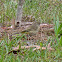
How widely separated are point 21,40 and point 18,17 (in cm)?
87

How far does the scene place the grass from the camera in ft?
7.43

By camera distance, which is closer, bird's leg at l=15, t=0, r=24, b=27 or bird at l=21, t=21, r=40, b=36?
bird at l=21, t=21, r=40, b=36

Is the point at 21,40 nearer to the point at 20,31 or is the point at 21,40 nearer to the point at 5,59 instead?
the point at 20,31

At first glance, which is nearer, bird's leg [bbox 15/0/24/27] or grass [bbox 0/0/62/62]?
grass [bbox 0/0/62/62]

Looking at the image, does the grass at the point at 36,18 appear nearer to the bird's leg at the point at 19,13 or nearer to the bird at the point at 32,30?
the bird at the point at 32,30

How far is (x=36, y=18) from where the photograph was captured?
4641 mm

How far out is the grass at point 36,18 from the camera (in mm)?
2266

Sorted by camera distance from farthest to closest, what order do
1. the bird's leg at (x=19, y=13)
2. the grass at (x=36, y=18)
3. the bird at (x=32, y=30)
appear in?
the bird's leg at (x=19, y=13) → the bird at (x=32, y=30) → the grass at (x=36, y=18)

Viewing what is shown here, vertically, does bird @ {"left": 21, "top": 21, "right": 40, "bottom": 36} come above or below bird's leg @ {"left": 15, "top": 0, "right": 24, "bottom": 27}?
below

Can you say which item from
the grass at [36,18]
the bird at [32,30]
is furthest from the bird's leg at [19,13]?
the grass at [36,18]

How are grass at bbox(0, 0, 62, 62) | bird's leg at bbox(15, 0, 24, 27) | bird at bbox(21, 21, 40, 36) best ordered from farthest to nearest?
bird's leg at bbox(15, 0, 24, 27) → bird at bbox(21, 21, 40, 36) → grass at bbox(0, 0, 62, 62)

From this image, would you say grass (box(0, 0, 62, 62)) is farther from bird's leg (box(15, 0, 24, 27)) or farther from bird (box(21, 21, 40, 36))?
bird's leg (box(15, 0, 24, 27))

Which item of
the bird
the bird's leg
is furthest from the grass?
the bird's leg

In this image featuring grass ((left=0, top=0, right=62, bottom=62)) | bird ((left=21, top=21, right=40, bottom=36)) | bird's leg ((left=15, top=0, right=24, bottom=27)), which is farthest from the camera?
bird's leg ((left=15, top=0, right=24, bottom=27))
